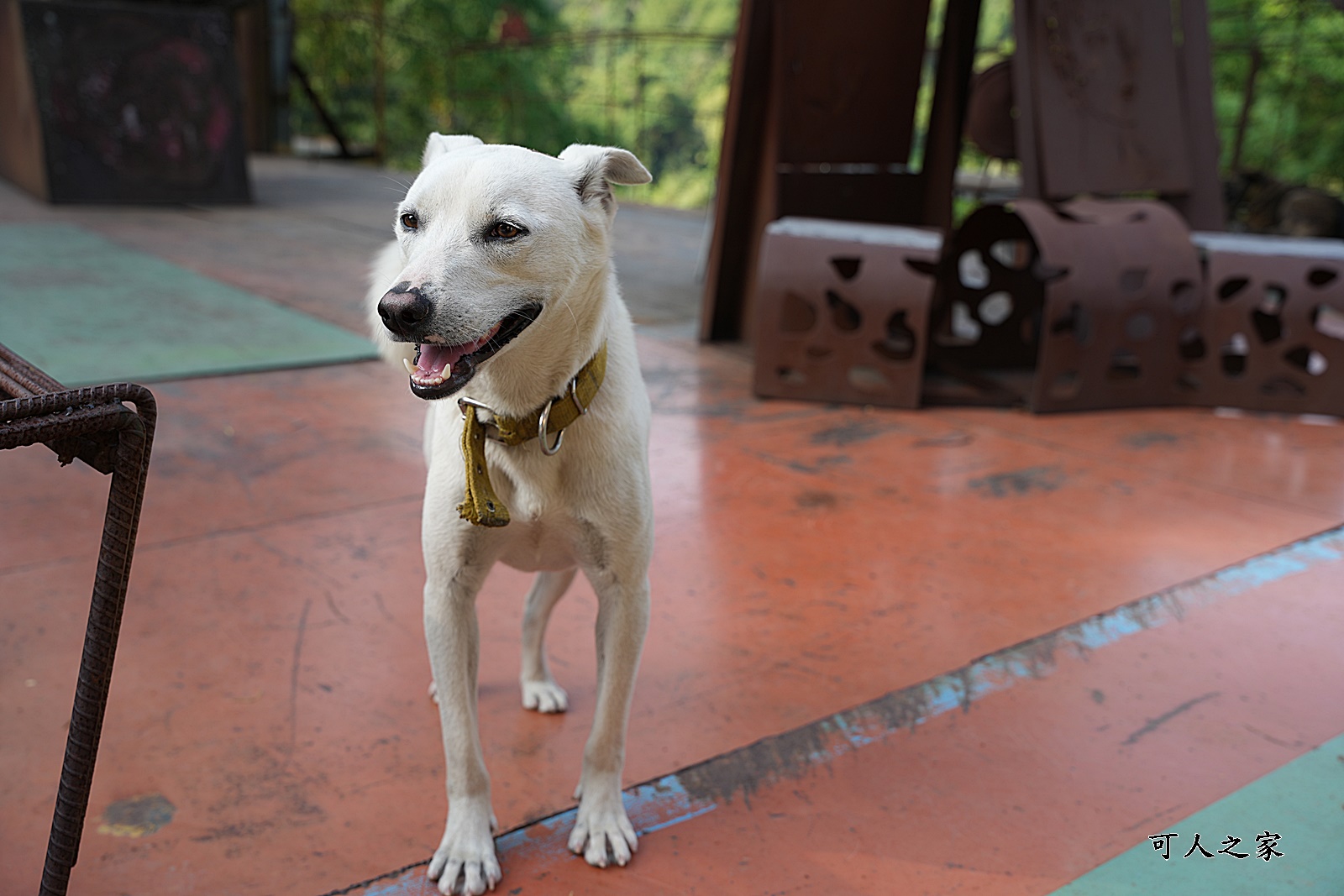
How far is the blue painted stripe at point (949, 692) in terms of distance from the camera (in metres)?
2.18

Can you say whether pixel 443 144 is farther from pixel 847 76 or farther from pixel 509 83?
pixel 509 83

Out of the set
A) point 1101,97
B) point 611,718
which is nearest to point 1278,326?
point 1101,97

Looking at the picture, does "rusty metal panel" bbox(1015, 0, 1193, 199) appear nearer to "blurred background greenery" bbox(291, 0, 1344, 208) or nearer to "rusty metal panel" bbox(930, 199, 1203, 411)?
"rusty metal panel" bbox(930, 199, 1203, 411)

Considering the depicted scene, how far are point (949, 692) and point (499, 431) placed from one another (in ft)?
4.74

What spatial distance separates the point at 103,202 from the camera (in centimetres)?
979

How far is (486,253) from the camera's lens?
1739 mm

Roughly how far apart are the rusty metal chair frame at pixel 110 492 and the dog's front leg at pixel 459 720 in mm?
596

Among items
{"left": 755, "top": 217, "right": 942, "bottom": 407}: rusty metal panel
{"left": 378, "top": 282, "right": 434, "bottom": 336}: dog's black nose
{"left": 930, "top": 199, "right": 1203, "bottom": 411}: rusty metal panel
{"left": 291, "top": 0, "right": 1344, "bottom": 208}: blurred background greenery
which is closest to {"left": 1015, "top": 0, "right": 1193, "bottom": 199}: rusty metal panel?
{"left": 930, "top": 199, "right": 1203, "bottom": 411}: rusty metal panel

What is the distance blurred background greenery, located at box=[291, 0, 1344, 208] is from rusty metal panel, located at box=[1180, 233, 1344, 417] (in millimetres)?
9121

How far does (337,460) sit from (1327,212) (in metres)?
8.54

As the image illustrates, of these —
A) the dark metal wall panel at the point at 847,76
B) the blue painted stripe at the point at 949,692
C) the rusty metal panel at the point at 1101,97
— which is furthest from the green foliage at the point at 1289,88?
the blue painted stripe at the point at 949,692

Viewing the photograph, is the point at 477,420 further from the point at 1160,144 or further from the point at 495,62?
the point at 495,62

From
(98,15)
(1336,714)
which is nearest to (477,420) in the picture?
(1336,714)

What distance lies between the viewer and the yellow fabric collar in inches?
74.6
